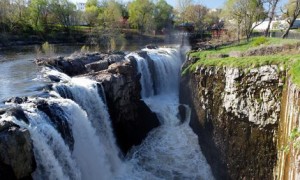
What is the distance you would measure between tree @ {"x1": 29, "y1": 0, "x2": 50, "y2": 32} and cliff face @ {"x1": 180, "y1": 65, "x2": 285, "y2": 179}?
47.4m

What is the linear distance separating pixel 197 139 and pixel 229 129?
4.68m

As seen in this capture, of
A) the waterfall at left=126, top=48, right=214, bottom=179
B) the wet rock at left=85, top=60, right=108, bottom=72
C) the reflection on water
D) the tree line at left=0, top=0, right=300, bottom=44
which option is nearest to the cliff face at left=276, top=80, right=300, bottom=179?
the waterfall at left=126, top=48, right=214, bottom=179

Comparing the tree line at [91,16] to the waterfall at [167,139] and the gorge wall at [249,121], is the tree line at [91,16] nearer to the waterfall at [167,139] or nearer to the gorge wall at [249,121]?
the waterfall at [167,139]

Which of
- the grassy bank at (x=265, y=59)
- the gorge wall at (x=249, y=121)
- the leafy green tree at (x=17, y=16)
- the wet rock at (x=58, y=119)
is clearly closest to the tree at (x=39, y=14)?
the leafy green tree at (x=17, y=16)

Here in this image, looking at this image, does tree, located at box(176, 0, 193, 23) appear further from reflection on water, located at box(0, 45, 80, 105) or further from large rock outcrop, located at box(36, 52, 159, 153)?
reflection on water, located at box(0, 45, 80, 105)

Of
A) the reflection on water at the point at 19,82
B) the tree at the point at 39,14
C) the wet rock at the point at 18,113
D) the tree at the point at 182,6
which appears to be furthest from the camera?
the tree at the point at 182,6

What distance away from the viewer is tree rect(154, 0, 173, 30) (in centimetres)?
7281

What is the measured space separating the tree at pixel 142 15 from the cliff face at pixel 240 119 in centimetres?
5012

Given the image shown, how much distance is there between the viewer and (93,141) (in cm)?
1645

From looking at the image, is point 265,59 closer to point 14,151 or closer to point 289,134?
point 289,134

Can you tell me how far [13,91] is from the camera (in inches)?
711

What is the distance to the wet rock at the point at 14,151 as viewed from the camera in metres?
10.8

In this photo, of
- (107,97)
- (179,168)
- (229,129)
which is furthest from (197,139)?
(107,97)

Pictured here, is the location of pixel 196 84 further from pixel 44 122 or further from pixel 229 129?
pixel 44 122
